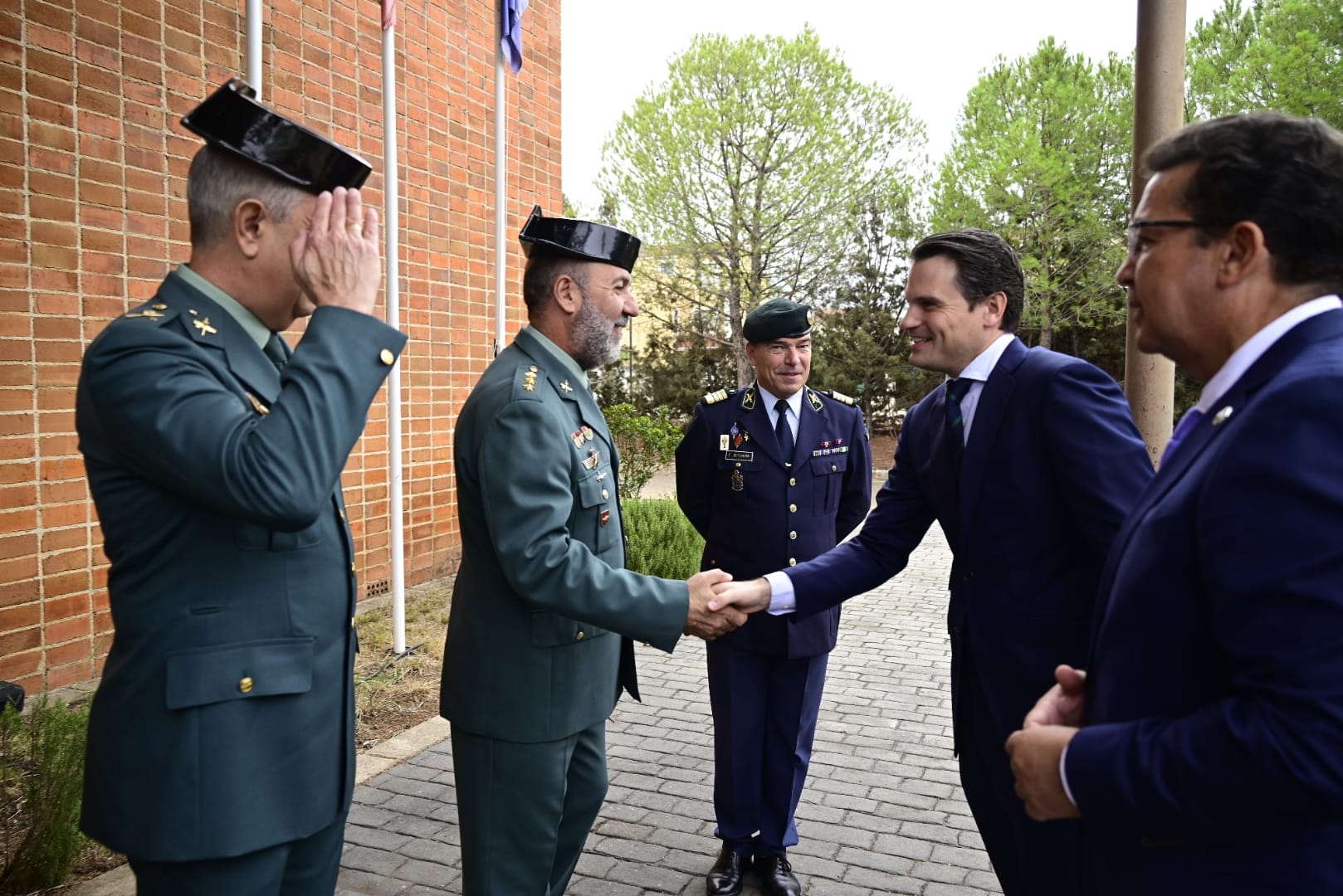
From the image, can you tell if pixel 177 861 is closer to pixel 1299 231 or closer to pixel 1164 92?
pixel 1299 231

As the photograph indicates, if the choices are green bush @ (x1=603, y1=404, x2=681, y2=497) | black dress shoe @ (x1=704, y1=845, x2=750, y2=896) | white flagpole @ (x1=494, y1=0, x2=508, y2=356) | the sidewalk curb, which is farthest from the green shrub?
black dress shoe @ (x1=704, y1=845, x2=750, y2=896)

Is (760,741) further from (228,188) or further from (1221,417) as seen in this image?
(228,188)

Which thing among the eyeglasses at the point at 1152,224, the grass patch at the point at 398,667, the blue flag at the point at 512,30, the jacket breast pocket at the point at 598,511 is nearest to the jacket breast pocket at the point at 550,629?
the jacket breast pocket at the point at 598,511

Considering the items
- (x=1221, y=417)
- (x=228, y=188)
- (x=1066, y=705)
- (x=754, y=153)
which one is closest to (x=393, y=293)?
(x=228, y=188)

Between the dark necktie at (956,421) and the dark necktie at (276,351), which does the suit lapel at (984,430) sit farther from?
the dark necktie at (276,351)

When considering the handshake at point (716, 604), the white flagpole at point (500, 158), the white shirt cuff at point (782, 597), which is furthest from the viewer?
the white flagpole at point (500, 158)

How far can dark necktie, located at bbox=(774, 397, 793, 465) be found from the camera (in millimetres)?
4121

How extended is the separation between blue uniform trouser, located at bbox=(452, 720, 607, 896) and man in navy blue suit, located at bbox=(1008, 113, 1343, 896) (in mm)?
1398

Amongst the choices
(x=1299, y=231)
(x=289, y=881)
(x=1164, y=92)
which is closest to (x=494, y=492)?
(x=289, y=881)

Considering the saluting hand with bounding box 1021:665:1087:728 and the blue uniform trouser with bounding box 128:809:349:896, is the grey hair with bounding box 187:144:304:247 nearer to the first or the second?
the blue uniform trouser with bounding box 128:809:349:896

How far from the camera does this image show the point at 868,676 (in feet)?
20.8

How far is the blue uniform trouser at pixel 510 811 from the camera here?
8.32ft

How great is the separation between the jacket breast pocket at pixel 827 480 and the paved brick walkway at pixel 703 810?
1352 mm

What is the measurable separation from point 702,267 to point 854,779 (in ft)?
64.7
